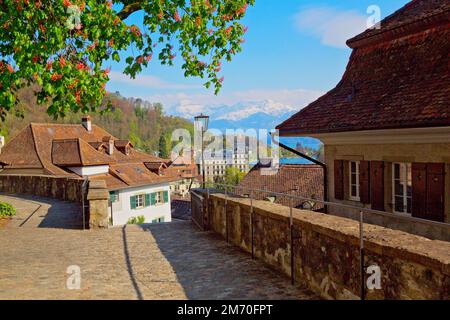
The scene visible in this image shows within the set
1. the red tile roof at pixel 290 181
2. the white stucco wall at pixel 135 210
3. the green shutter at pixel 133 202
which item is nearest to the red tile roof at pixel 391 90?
the red tile roof at pixel 290 181

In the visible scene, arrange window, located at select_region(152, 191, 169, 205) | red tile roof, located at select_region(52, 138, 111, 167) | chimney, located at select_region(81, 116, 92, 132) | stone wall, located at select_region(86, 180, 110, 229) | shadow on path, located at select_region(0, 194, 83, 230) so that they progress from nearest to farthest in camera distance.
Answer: stone wall, located at select_region(86, 180, 110, 229) < shadow on path, located at select_region(0, 194, 83, 230) < red tile roof, located at select_region(52, 138, 111, 167) < window, located at select_region(152, 191, 169, 205) < chimney, located at select_region(81, 116, 92, 132)

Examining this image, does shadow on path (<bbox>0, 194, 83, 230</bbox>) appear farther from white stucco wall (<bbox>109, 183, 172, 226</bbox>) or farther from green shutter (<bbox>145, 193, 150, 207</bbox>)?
green shutter (<bbox>145, 193, 150, 207</bbox>)

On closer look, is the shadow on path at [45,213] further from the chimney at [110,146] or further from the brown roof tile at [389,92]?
the chimney at [110,146]

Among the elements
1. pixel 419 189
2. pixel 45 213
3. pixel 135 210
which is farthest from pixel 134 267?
pixel 135 210

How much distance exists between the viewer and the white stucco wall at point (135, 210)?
1454 inches

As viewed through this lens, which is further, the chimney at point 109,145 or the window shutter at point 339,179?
the chimney at point 109,145

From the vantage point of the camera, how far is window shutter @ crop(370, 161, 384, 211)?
10565 mm

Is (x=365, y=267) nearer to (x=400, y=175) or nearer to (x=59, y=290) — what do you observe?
(x=59, y=290)

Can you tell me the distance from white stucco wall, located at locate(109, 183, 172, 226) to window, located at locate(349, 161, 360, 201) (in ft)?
88.7

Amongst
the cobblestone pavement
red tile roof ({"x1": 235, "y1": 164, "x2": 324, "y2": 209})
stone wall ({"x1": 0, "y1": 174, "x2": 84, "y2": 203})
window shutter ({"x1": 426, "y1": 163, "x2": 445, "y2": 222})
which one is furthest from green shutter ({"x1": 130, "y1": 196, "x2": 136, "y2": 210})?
window shutter ({"x1": 426, "y1": 163, "x2": 445, "y2": 222})

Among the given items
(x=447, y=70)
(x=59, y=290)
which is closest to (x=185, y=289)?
(x=59, y=290)

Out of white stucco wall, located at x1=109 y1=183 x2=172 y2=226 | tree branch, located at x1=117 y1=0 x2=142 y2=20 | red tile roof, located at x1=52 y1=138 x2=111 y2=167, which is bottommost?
white stucco wall, located at x1=109 y1=183 x2=172 y2=226

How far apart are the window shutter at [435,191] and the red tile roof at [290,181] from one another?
22.3 m
